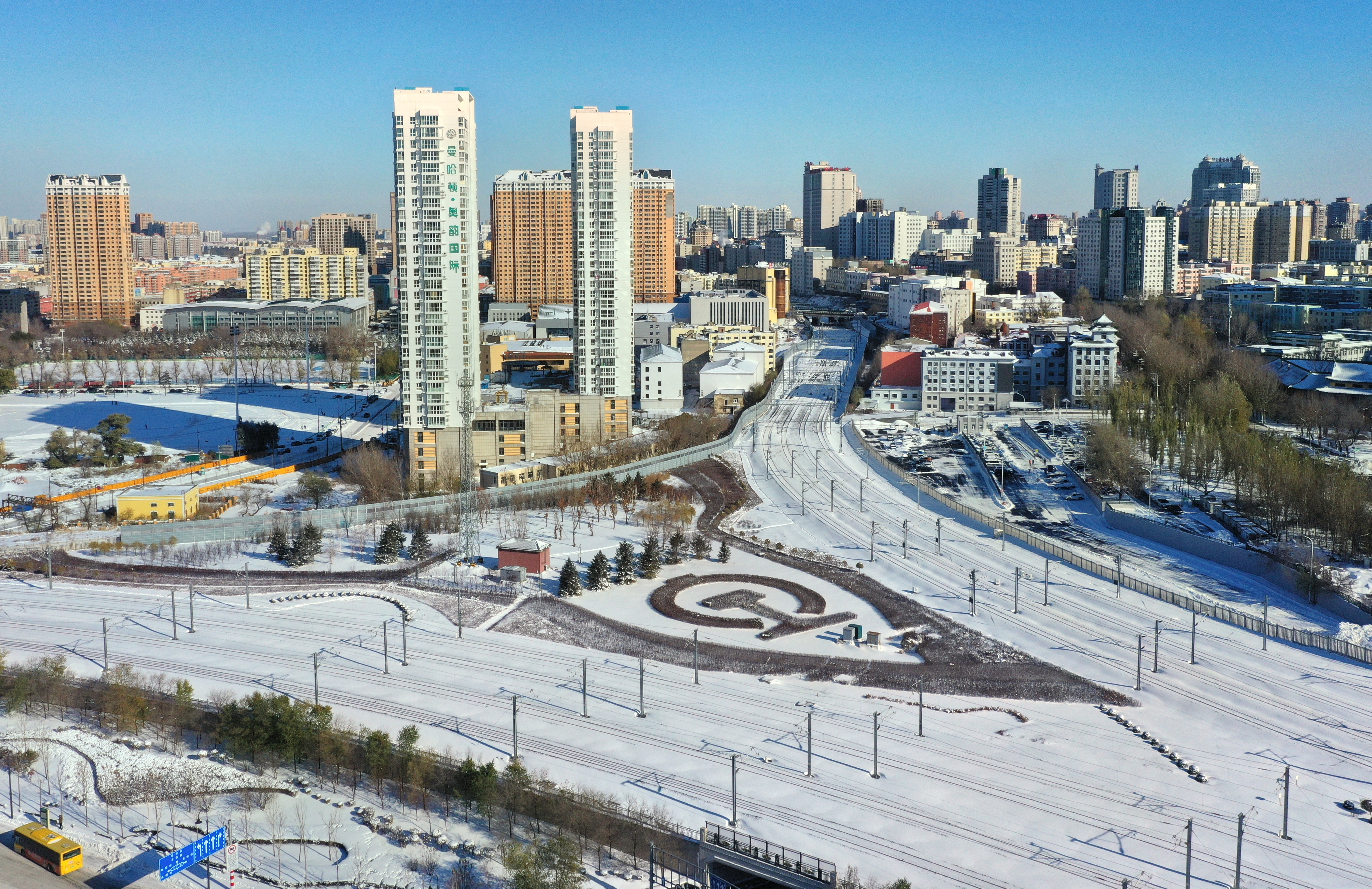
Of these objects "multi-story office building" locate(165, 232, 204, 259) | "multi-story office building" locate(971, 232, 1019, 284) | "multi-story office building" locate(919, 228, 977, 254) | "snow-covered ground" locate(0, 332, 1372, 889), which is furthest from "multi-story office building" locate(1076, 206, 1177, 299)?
"multi-story office building" locate(165, 232, 204, 259)

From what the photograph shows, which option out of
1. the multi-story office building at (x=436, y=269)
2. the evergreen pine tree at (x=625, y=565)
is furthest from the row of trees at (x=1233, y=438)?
the multi-story office building at (x=436, y=269)

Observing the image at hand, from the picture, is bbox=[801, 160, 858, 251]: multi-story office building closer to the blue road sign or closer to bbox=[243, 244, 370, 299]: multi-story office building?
bbox=[243, 244, 370, 299]: multi-story office building

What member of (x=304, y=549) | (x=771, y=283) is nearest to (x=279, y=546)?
(x=304, y=549)

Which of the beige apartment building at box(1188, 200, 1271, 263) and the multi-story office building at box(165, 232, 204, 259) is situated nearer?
the beige apartment building at box(1188, 200, 1271, 263)

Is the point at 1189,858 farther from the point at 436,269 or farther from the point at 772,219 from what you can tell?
the point at 772,219

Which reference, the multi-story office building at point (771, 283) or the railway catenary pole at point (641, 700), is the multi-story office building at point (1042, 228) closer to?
the multi-story office building at point (771, 283)
